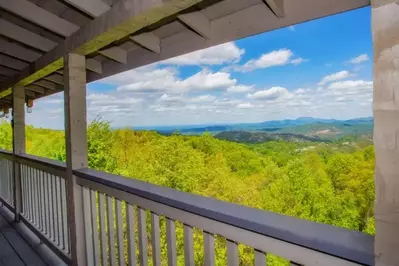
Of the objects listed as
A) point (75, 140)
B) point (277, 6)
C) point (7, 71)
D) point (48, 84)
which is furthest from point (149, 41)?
point (48, 84)

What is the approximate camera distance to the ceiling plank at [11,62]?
11.0 feet

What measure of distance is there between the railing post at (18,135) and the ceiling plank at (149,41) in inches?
105

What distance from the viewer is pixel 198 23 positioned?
1906 millimetres

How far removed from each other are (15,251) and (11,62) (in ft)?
6.59

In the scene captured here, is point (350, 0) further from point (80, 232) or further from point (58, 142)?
point (58, 142)

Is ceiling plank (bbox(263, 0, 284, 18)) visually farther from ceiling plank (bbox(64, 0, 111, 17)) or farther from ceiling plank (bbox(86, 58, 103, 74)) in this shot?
ceiling plank (bbox(86, 58, 103, 74))

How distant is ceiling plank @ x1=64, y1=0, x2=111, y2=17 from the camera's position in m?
1.89

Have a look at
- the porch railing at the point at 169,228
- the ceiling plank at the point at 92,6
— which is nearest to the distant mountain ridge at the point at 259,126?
the porch railing at the point at 169,228

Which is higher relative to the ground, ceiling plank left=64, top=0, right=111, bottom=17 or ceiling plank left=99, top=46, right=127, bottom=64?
ceiling plank left=64, top=0, right=111, bottom=17

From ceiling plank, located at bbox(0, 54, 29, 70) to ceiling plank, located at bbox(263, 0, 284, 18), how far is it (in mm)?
2845

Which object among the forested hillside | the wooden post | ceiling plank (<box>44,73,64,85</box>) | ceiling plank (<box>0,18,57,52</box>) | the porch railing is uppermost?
ceiling plank (<box>0,18,57,52</box>)

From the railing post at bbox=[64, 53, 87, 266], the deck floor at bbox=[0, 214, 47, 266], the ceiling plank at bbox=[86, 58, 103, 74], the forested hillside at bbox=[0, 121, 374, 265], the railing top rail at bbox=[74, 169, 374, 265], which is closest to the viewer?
the railing top rail at bbox=[74, 169, 374, 265]

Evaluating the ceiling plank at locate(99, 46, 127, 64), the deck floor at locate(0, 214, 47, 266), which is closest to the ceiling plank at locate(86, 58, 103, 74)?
the ceiling plank at locate(99, 46, 127, 64)

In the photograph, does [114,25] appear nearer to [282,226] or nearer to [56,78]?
[282,226]
